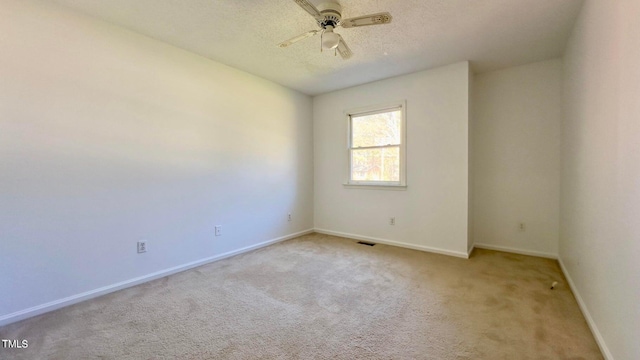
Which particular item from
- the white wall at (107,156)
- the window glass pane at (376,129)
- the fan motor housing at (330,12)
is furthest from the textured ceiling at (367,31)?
the window glass pane at (376,129)

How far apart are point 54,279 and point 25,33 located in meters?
2.04

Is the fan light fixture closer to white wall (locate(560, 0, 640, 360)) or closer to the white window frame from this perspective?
white wall (locate(560, 0, 640, 360))

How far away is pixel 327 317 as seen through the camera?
2.09 metres

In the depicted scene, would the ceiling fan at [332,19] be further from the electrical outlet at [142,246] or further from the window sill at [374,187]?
the electrical outlet at [142,246]

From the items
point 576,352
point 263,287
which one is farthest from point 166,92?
point 576,352

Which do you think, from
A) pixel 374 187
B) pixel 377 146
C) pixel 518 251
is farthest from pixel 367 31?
pixel 518 251

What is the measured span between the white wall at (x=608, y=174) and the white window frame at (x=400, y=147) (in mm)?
1847

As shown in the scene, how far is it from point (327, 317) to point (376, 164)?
2.76 m

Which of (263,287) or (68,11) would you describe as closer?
(68,11)

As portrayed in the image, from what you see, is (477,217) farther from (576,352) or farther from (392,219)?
(576,352)

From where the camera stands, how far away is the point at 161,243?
293 centimetres

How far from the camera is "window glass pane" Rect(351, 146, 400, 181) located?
413cm

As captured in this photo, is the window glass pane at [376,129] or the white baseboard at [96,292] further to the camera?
the window glass pane at [376,129]

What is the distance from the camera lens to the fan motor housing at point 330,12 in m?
2.16
